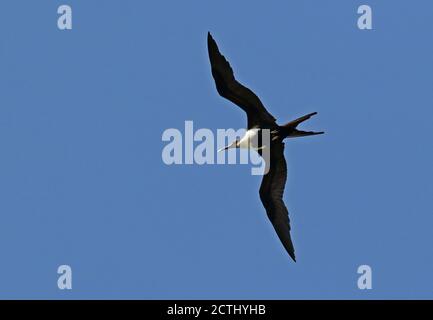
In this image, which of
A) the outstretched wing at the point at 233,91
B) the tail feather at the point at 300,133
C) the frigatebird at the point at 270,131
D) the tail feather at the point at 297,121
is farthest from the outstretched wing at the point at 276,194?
the tail feather at the point at 297,121

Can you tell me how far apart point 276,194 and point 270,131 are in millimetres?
1506

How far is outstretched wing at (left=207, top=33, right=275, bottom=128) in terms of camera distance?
20500mm

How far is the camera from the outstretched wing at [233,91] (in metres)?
20.5

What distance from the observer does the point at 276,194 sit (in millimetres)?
22109

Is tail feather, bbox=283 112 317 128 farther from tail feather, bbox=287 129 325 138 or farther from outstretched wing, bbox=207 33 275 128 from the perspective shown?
outstretched wing, bbox=207 33 275 128

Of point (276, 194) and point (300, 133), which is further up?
point (300, 133)

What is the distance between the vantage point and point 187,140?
22000 millimetres

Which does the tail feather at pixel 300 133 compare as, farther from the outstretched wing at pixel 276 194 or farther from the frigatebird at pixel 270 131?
the outstretched wing at pixel 276 194

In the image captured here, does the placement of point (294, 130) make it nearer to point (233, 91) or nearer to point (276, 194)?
point (233, 91)

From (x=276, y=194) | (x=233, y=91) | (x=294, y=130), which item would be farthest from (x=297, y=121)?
(x=276, y=194)

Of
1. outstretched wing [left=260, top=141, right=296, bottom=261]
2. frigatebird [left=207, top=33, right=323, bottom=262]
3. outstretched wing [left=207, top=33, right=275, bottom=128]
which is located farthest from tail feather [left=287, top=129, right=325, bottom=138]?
outstretched wing [left=260, top=141, right=296, bottom=261]

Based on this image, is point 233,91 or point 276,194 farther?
point 276,194

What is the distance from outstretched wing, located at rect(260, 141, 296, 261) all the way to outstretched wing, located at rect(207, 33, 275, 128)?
104cm
